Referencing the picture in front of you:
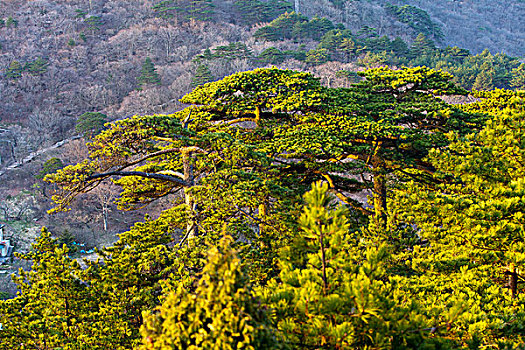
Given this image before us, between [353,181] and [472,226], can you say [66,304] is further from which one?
[353,181]

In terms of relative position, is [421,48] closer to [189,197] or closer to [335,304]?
[189,197]

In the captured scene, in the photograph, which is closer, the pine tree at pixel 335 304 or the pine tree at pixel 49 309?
the pine tree at pixel 335 304

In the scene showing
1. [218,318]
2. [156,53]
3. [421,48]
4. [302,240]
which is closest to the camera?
[218,318]

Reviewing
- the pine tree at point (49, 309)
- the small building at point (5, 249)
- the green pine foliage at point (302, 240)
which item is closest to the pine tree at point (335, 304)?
the green pine foliage at point (302, 240)

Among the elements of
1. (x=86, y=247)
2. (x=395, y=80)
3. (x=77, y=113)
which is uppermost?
(x=395, y=80)

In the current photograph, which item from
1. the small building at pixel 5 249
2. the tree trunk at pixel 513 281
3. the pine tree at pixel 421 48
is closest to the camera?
the tree trunk at pixel 513 281

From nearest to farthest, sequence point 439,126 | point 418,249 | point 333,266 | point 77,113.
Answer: point 333,266, point 418,249, point 439,126, point 77,113

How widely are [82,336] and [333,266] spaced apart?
3952 mm

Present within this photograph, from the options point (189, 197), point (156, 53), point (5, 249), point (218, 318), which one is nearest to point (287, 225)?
point (189, 197)

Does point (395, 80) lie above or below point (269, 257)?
above

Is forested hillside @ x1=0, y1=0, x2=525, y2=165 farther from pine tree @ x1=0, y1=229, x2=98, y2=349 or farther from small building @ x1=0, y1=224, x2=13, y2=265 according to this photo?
pine tree @ x1=0, y1=229, x2=98, y2=349

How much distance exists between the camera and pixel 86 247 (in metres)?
24.4

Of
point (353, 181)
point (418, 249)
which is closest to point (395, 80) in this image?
point (353, 181)

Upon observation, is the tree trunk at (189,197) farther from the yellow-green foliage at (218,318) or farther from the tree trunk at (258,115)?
the yellow-green foliage at (218,318)
